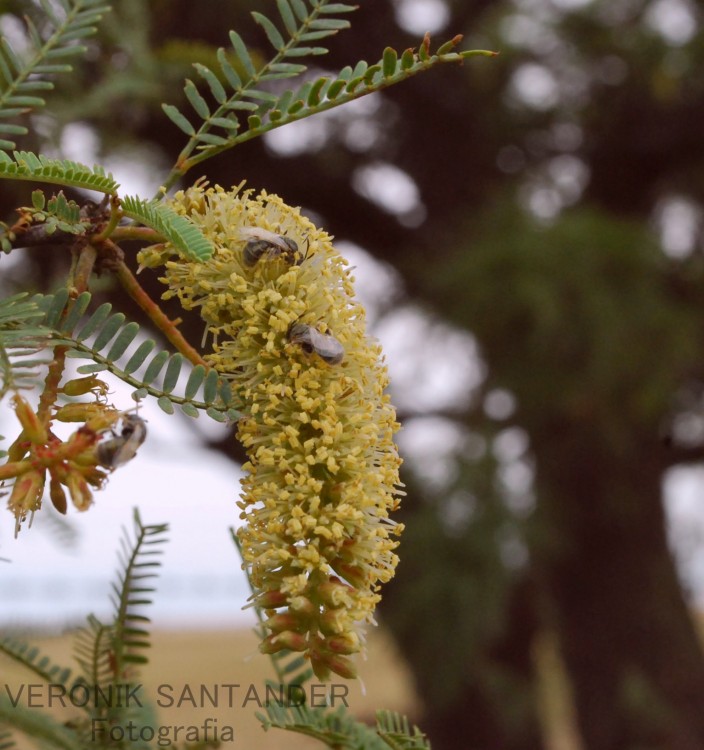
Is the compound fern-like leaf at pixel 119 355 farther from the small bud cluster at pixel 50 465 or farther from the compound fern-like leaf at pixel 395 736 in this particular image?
the compound fern-like leaf at pixel 395 736

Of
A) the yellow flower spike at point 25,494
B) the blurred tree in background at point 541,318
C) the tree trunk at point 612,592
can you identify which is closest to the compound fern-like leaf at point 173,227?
the yellow flower spike at point 25,494

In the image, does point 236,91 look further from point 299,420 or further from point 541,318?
point 541,318

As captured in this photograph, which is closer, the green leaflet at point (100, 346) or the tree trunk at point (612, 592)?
the green leaflet at point (100, 346)

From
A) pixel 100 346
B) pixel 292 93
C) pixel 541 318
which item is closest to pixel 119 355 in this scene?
pixel 100 346

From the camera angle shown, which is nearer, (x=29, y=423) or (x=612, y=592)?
(x=29, y=423)

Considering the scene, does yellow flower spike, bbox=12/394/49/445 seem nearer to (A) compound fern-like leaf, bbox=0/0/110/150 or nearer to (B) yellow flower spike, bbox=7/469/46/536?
(B) yellow flower spike, bbox=7/469/46/536

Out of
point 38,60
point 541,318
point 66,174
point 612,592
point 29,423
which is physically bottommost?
point 29,423

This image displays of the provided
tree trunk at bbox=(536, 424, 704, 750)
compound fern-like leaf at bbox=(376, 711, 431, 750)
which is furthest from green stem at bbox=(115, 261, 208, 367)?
tree trunk at bbox=(536, 424, 704, 750)
